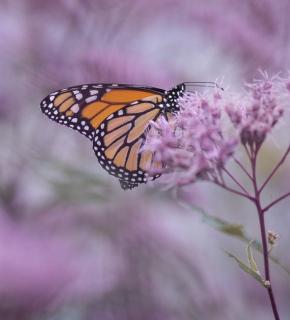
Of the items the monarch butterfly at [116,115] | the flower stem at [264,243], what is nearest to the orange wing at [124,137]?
the monarch butterfly at [116,115]

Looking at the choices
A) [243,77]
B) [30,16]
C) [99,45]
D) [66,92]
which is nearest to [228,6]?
[243,77]

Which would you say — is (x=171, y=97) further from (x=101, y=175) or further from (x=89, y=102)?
(x=101, y=175)

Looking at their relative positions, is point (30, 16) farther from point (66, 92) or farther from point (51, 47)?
point (66, 92)

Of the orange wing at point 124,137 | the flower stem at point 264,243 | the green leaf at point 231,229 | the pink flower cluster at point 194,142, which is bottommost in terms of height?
the flower stem at point 264,243

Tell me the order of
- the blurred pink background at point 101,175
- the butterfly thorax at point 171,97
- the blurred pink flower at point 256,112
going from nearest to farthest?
the blurred pink flower at point 256,112, the butterfly thorax at point 171,97, the blurred pink background at point 101,175

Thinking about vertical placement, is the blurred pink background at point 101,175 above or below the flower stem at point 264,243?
above

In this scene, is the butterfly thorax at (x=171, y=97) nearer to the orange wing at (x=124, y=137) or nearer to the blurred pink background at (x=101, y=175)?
the orange wing at (x=124, y=137)

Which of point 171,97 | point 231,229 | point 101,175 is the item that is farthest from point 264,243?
point 101,175
